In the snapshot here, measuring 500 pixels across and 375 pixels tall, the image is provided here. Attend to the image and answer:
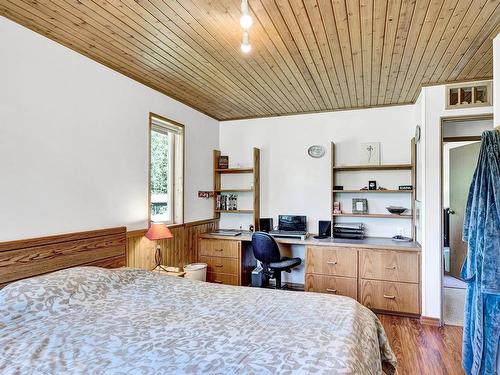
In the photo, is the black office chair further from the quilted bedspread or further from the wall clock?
the wall clock

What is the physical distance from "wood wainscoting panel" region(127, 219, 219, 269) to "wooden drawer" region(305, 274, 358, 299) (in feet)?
5.02

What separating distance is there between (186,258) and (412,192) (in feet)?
9.61

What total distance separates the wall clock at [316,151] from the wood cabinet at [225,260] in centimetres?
158

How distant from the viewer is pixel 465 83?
3.13 metres

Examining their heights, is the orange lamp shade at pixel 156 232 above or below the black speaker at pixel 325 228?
above

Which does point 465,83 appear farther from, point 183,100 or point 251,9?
point 183,100

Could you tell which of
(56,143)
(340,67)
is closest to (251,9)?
(340,67)

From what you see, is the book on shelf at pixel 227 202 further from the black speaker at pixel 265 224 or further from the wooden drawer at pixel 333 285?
the wooden drawer at pixel 333 285

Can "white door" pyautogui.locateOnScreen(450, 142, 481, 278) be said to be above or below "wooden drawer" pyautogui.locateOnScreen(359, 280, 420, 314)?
above

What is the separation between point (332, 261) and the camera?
3617mm

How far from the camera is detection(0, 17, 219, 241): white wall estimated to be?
206cm

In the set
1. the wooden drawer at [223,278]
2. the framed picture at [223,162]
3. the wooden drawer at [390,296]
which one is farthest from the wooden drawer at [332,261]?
the framed picture at [223,162]

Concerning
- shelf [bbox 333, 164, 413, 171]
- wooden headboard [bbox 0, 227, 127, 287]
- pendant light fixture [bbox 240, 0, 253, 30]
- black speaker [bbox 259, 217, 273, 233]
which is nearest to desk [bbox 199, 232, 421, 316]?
black speaker [bbox 259, 217, 273, 233]

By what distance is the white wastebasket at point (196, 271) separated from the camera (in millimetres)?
3589
